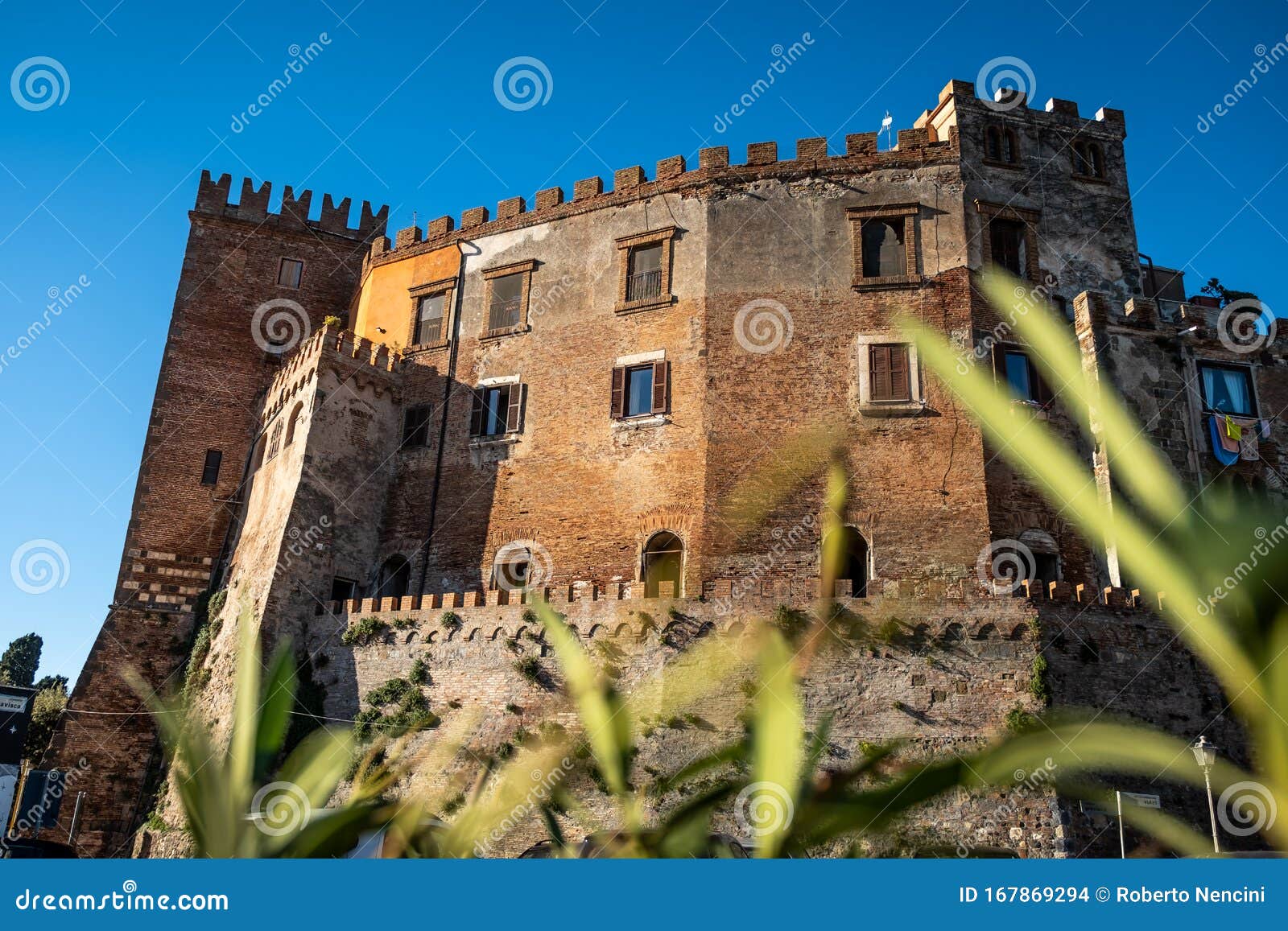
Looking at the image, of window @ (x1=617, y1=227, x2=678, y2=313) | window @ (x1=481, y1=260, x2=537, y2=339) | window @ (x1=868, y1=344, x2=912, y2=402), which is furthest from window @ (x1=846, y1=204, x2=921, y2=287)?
window @ (x1=481, y1=260, x2=537, y2=339)

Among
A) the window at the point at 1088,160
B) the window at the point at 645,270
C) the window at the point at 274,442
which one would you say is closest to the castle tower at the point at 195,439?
the window at the point at 274,442

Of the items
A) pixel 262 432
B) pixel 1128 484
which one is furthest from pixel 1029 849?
pixel 262 432

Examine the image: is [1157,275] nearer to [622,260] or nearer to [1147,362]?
[1147,362]

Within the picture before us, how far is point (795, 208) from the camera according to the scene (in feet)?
85.7

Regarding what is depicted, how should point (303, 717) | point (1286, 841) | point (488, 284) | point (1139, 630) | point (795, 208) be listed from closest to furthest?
point (1286, 841), point (1139, 630), point (303, 717), point (795, 208), point (488, 284)

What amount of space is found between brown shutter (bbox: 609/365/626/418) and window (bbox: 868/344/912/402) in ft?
19.3

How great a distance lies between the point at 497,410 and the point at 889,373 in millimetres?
10091

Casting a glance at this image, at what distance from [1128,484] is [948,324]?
527cm

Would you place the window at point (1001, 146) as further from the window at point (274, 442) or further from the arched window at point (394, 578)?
the window at point (274, 442)

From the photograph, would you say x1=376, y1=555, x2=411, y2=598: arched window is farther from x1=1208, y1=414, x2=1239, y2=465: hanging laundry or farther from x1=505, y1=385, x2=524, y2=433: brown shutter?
x1=1208, y1=414, x2=1239, y2=465: hanging laundry

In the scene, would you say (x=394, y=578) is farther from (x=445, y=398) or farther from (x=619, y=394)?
(x=619, y=394)

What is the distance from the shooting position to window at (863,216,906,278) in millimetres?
25375

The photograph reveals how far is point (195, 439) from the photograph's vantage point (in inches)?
1222

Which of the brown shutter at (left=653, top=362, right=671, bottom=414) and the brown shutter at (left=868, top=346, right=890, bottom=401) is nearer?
the brown shutter at (left=868, top=346, right=890, bottom=401)
